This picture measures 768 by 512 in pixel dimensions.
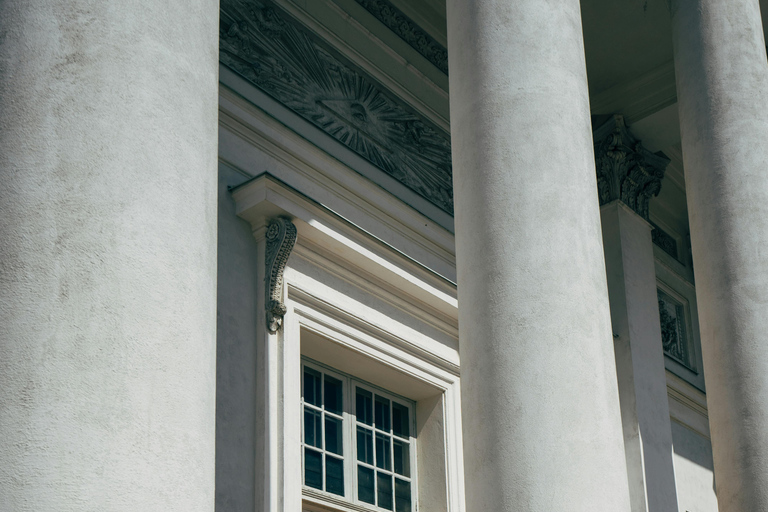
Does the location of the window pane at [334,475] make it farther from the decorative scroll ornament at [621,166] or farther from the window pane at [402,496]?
the decorative scroll ornament at [621,166]

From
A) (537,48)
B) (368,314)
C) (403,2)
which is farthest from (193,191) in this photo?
(403,2)

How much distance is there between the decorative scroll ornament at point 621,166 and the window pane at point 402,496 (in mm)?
5167

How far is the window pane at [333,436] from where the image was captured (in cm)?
1013

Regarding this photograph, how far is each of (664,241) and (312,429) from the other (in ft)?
28.3

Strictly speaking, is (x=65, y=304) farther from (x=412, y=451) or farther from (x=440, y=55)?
(x=440, y=55)

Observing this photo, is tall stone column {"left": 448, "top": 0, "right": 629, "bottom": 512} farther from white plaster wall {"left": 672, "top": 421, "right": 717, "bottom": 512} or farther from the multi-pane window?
white plaster wall {"left": 672, "top": 421, "right": 717, "bottom": 512}

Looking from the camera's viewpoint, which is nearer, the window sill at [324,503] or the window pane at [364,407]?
the window sill at [324,503]

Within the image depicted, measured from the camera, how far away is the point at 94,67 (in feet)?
12.1

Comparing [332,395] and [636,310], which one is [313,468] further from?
[636,310]

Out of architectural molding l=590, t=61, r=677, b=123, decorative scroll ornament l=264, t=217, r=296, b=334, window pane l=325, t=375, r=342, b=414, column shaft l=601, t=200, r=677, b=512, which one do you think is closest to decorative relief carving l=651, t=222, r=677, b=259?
column shaft l=601, t=200, r=677, b=512

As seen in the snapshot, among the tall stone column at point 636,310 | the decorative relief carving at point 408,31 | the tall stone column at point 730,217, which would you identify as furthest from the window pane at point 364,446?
the decorative relief carving at point 408,31

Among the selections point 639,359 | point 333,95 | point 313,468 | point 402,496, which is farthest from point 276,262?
point 639,359

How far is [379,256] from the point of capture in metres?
10.6

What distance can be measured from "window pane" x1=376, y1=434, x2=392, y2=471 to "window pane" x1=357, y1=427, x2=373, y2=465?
0.11 m
